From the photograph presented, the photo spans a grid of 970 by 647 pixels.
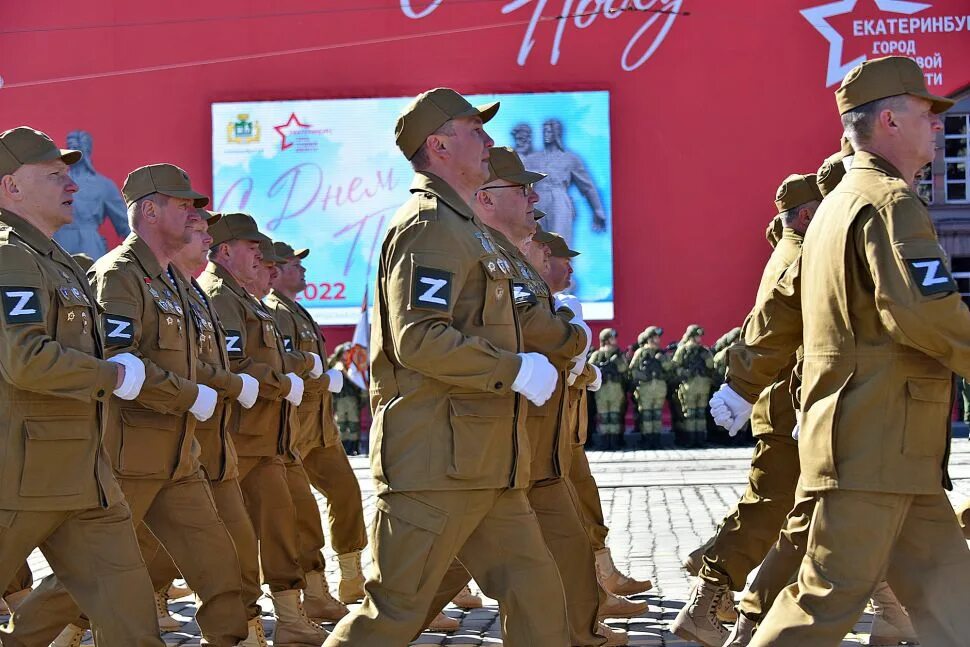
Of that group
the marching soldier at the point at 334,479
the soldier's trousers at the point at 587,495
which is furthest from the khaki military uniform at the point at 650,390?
the soldier's trousers at the point at 587,495

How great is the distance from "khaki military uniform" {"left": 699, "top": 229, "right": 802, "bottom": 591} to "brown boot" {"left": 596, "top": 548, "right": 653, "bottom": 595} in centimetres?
138

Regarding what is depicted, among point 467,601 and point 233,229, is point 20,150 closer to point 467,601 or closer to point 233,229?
point 233,229

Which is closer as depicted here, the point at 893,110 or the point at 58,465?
the point at 893,110

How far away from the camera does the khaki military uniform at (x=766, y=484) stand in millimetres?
6086

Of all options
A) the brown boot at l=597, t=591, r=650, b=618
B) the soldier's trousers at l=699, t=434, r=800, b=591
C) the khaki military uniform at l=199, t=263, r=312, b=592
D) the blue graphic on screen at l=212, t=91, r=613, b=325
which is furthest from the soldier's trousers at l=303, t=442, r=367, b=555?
the blue graphic on screen at l=212, t=91, r=613, b=325

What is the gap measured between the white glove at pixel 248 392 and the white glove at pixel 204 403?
34.2 inches

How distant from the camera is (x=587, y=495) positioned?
7535 mm

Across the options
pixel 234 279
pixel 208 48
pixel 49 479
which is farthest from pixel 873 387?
pixel 208 48

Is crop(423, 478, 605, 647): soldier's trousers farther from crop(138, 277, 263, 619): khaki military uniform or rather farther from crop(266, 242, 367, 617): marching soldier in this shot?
crop(266, 242, 367, 617): marching soldier

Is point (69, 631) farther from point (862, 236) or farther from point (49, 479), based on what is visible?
Answer: point (862, 236)

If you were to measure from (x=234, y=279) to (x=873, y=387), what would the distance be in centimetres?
434

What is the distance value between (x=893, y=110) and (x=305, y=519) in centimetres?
435

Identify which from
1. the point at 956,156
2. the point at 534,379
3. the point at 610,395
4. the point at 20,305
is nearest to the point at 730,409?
the point at 534,379

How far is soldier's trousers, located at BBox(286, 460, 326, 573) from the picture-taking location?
7.75 metres
